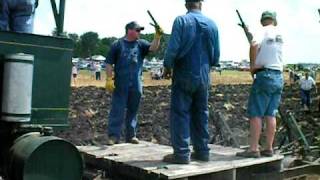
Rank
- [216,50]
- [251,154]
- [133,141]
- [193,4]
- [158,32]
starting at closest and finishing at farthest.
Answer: [193,4] → [216,50] → [251,154] → [158,32] → [133,141]

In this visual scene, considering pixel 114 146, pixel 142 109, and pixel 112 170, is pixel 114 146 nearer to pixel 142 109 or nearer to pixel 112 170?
→ pixel 112 170

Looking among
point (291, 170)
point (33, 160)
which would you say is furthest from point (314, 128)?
point (33, 160)

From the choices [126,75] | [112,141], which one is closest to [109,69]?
[126,75]

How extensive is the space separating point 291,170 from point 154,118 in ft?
32.9

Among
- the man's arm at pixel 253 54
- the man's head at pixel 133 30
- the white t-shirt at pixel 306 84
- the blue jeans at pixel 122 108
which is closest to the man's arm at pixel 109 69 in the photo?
the blue jeans at pixel 122 108

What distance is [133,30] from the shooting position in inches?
294

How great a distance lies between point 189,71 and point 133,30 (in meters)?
1.85

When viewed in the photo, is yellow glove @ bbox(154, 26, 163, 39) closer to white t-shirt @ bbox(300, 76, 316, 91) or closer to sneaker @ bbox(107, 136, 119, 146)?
sneaker @ bbox(107, 136, 119, 146)

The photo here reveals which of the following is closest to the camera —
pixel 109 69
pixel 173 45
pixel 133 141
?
pixel 173 45

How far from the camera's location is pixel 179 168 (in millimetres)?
5516

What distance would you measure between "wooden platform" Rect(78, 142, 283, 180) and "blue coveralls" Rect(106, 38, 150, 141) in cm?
60

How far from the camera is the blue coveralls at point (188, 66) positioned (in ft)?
18.9

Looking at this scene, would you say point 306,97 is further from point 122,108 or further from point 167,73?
point 167,73

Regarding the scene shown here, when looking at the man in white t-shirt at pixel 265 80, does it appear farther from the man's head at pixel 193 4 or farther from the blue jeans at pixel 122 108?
the blue jeans at pixel 122 108
